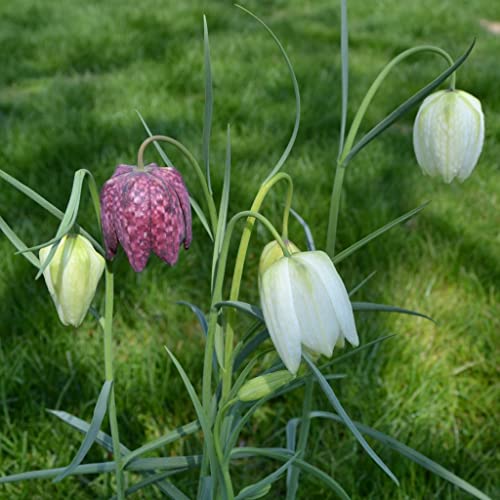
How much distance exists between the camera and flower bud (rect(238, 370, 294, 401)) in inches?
27.8

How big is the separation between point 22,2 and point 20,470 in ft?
10.5

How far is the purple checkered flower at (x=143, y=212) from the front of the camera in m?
0.64

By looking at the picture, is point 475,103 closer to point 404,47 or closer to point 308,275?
point 308,275

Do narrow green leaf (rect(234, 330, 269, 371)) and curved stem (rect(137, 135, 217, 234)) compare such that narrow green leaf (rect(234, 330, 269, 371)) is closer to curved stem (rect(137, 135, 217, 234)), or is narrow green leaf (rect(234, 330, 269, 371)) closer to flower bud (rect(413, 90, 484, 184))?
curved stem (rect(137, 135, 217, 234))

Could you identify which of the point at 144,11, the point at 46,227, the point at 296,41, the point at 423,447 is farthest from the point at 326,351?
the point at 144,11

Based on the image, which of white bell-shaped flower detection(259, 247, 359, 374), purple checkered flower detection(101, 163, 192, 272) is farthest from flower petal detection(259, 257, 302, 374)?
purple checkered flower detection(101, 163, 192, 272)

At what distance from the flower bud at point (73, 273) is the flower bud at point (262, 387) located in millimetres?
174

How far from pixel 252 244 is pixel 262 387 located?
101 centimetres

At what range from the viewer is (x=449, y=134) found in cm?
83

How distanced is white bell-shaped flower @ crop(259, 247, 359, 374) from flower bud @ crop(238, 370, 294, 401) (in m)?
0.07

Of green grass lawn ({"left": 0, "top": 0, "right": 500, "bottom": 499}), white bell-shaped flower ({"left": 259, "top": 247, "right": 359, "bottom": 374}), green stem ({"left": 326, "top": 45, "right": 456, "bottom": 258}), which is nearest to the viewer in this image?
white bell-shaped flower ({"left": 259, "top": 247, "right": 359, "bottom": 374})

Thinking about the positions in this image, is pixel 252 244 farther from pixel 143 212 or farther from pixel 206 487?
pixel 143 212

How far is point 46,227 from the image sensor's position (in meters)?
1.72

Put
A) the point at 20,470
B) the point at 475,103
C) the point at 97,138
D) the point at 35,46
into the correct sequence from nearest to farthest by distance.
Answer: the point at 475,103
the point at 20,470
the point at 97,138
the point at 35,46
